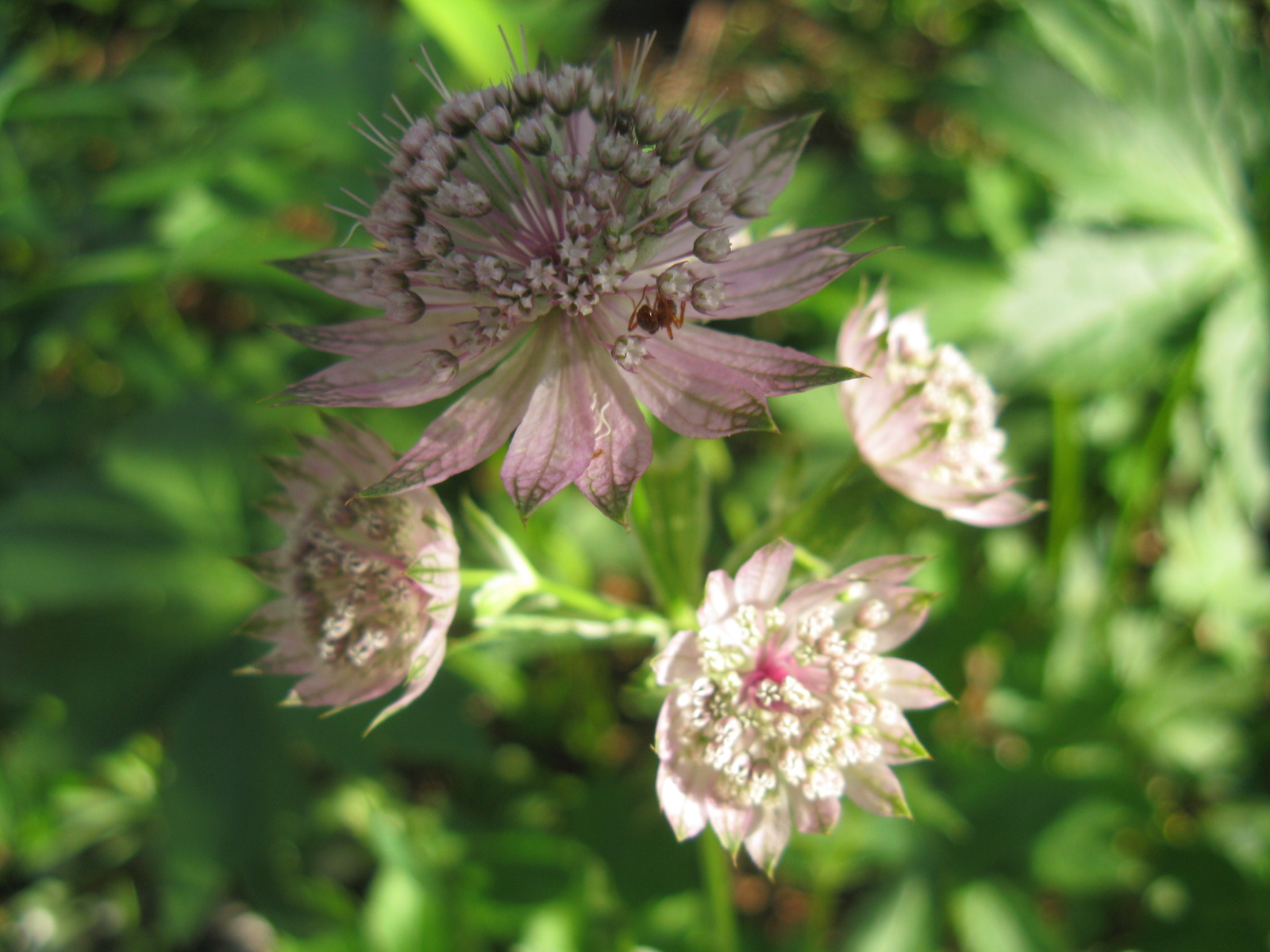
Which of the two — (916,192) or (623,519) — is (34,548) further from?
(916,192)

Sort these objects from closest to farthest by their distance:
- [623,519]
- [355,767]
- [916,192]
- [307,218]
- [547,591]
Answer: [623,519]
[547,591]
[355,767]
[916,192]
[307,218]

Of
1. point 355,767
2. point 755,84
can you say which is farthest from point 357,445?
point 755,84

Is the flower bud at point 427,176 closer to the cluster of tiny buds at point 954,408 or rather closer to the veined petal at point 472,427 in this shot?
the veined petal at point 472,427

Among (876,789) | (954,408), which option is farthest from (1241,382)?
(876,789)

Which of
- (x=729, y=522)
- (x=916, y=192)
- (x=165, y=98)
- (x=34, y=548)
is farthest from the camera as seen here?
(x=916, y=192)

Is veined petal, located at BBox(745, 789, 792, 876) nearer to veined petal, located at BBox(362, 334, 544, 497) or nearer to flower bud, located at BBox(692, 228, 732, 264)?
veined petal, located at BBox(362, 334, 544, 497)
